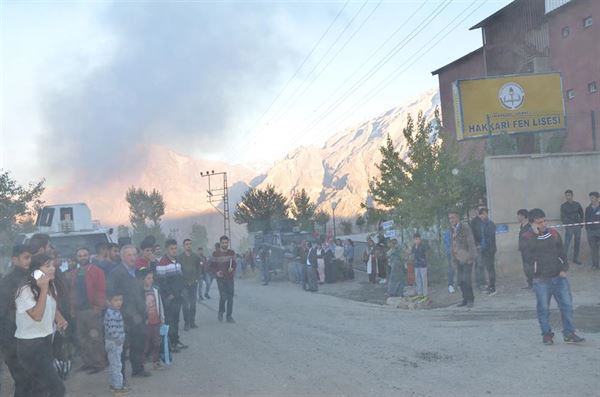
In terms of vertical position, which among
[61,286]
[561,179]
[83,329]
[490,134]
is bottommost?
[83,329]

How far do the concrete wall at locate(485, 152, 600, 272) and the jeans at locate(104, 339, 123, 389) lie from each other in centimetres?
1091

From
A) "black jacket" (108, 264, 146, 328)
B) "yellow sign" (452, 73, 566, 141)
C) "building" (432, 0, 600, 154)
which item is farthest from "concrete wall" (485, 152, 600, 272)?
"black jacket" (108, 264, 146, 328)

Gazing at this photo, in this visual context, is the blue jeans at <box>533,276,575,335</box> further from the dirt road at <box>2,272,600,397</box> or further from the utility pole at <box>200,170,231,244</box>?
the utility pole at <box>200,170,231,244</box>

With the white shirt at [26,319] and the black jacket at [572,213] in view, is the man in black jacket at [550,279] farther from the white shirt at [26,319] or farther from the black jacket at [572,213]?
the black jacket at [572,213]

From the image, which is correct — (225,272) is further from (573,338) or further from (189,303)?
(573,338)

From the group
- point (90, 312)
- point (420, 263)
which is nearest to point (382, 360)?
point (90, 312)

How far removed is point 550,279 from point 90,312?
20.4 feet

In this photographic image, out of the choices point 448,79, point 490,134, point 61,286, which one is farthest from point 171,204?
point 61,286

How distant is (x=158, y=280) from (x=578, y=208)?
34.2 ft

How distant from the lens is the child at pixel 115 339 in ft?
24.5

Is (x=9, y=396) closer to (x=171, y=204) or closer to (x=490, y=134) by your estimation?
(x=490, y=134)

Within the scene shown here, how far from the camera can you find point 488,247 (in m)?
14.2

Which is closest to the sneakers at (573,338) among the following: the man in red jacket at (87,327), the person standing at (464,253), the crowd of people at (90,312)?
the person standing at (464,253)

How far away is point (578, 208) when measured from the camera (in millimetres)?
15469
